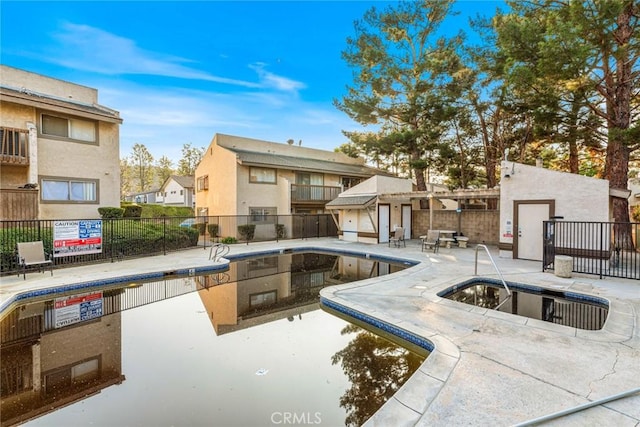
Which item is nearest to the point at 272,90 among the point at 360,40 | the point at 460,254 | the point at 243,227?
the point at 360,40

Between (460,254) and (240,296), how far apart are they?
30.4ft

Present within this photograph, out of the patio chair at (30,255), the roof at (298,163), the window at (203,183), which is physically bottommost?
the patio chair at (30,255)

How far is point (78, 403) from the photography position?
346 cm

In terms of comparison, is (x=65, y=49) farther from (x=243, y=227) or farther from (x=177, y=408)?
(x=177, y=408)

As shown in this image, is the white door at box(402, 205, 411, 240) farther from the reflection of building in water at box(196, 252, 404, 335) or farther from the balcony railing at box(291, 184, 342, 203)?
the reflection of building in water at box(196, 252, 404, 335)

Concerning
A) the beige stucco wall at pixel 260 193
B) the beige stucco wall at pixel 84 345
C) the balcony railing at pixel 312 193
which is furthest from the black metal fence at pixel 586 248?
the beige stucco wall at pixel 260 193

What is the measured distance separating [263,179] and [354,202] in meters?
6.45

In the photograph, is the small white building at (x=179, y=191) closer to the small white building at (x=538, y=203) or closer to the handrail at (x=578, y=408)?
the small white building at (x=538, y=203)

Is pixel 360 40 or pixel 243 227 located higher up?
pixel 360 40

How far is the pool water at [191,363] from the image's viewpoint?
333 centimetres

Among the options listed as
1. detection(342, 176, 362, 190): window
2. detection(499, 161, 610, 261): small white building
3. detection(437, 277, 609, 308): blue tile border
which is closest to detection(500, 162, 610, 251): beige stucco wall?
detection(499, 161, 610, 261): small white building

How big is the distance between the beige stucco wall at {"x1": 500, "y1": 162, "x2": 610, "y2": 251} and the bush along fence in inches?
454

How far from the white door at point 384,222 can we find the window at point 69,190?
1350cm

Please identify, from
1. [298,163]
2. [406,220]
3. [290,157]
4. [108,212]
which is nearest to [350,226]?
[406,220]
